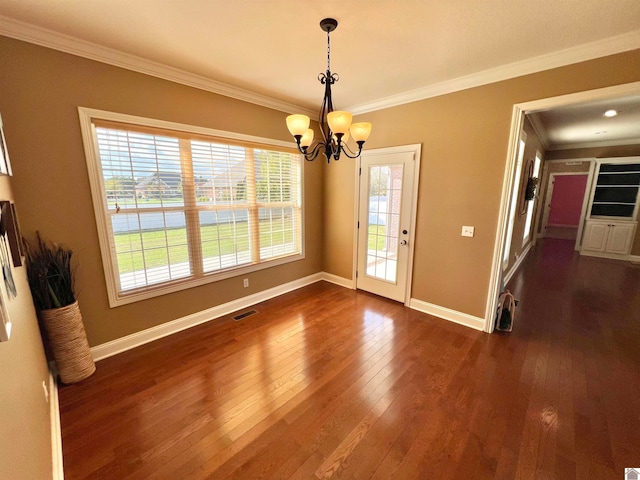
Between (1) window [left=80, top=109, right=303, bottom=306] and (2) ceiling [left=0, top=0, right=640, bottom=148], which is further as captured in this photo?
(1) window [left=80, top=109, right=303, bottom=306]

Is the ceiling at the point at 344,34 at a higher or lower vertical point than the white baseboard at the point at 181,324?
higher

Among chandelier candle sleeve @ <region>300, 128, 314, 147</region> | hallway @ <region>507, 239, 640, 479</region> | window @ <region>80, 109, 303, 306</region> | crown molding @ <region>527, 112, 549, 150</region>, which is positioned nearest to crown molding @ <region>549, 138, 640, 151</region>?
crown molding @ <region>527, 112, 549, 150</region>

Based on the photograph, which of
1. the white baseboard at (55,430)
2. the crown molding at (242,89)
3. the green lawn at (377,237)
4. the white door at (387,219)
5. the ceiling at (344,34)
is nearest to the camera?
the white baseboard at (55,430)

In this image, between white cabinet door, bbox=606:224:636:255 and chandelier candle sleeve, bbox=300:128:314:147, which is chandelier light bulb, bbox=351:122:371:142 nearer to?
chandelier candle sleeve, bbox=300:128:314:147

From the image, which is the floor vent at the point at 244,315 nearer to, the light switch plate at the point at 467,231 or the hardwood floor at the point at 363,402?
the hardwood floor at the point at 363,402

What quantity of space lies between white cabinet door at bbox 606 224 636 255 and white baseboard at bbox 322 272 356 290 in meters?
6.52

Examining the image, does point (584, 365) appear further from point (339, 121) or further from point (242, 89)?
point (242, 89)

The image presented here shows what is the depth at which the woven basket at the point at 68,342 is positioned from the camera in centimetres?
202

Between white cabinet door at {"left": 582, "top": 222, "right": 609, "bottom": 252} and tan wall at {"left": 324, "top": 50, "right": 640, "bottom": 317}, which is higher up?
tan wall at {"left": 324, "top": 50, "right": 640, "bottom": 317}

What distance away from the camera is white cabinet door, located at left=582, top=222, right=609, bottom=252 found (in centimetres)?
612

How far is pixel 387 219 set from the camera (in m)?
3.68

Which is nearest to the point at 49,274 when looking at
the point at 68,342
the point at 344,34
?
the point at 68,342

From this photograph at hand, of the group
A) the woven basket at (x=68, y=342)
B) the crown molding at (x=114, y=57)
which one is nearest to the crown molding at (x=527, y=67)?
the crown molding at (x=114, y=57)

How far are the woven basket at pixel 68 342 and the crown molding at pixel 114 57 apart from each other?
2.02 meters
